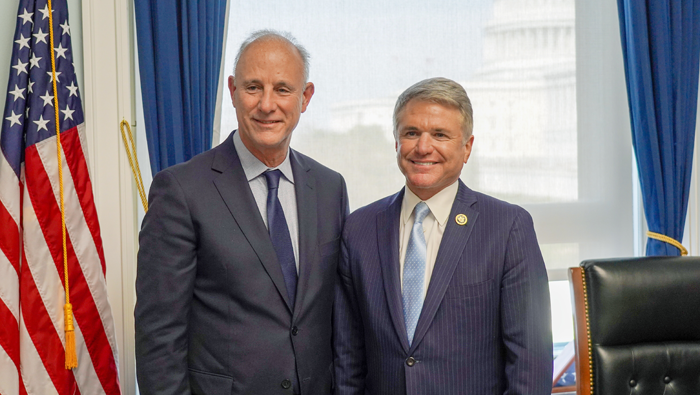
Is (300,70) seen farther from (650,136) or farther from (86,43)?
(650,136)

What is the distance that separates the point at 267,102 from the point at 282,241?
0.37m

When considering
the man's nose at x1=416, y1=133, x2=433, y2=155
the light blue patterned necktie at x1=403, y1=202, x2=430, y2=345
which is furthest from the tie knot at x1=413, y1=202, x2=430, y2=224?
the man's nose at x1=416, y1=133, x2=433, y2=155

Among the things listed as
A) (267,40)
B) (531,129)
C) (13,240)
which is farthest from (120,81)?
(531,129)

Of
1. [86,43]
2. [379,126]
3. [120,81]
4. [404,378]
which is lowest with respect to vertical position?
[404,378]

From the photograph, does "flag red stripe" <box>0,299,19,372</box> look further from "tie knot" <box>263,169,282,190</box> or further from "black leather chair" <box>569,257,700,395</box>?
"black leather chair" <box>569,257,700,395</box>

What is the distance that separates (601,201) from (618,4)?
935 millimetres

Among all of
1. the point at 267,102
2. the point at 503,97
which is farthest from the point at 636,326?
the point at 267,102

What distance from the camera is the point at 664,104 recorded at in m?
2.81

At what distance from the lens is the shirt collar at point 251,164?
167 centimetres

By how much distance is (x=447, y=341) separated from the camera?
152 centimetres

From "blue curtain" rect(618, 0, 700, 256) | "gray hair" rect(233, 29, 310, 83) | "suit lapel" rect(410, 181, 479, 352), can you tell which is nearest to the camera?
"suit lapel" rect(410, 181, 479, 352)

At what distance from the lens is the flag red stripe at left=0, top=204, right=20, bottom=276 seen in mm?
2111

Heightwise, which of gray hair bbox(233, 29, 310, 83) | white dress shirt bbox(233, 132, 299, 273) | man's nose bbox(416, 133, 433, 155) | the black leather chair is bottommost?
the black leather chair

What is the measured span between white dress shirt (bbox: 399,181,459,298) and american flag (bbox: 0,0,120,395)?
49.5 inches
